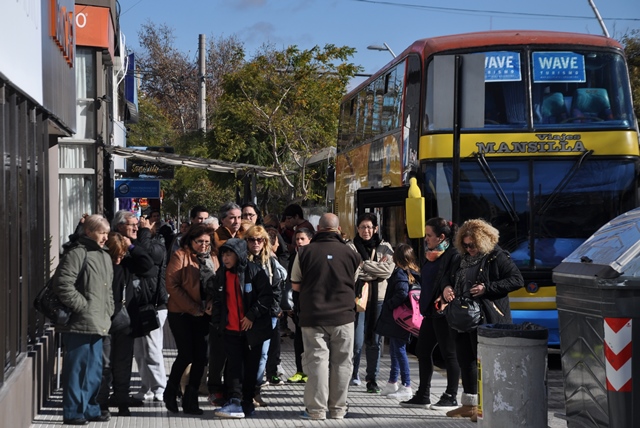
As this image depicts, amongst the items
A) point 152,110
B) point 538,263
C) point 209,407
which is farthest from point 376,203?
point 152,110

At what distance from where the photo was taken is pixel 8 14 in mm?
8898

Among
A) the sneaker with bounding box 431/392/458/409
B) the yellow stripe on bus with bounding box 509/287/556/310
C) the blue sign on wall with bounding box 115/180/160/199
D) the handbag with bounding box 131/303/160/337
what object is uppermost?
the blue sign on wall with bounding box 115/180/160/199

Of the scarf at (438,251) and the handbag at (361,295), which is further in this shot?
the handbag at (361,295)

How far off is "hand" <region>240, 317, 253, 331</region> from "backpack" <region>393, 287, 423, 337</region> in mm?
1784

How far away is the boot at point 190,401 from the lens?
10.1 meters

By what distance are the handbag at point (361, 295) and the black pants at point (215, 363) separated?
151 centimetres

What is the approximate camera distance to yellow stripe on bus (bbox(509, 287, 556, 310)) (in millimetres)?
13570

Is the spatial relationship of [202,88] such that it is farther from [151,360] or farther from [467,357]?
[467,357]

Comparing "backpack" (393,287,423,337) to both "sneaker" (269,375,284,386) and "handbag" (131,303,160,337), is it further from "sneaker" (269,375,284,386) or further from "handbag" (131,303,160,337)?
"handbag" (131,303,160,337)

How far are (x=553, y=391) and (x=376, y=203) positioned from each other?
4.12m

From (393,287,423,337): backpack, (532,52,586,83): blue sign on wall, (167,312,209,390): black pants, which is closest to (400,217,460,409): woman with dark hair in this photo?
(393,287,423,337): backpack

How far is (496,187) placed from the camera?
543 inches

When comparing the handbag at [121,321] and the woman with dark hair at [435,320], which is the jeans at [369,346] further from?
the handbag at [121,321]

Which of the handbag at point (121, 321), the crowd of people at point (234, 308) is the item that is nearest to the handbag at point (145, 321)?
the crowd of people at point (234, 308)
